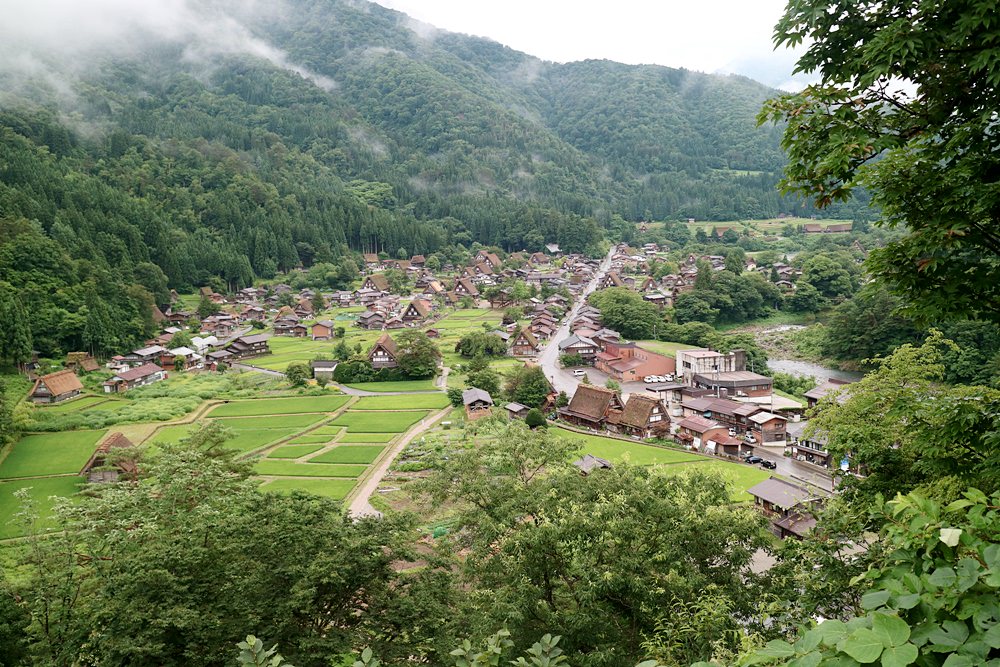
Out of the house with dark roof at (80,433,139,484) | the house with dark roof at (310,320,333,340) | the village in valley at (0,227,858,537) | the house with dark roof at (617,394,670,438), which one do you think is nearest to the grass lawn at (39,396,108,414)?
the village in valley at (0,227,858,537)

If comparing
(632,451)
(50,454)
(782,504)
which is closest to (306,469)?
(50,454)

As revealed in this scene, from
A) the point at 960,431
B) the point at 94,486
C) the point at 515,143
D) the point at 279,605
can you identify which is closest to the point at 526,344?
the point at 94,486

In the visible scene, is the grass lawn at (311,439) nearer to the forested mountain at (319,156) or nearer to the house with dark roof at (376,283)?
the forested mountain at (319,156)

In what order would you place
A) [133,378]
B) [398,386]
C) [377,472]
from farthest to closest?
[398,386] → [133,378] → [377,472]

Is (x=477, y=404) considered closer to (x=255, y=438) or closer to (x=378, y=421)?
(x=378, y=421)

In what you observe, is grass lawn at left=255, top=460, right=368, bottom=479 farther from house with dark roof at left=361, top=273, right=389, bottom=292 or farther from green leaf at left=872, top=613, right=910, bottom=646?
house with dark roof at left=361, top=273, right=389, bottom=292

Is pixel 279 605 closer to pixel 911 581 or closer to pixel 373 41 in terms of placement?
pixel 911 581
